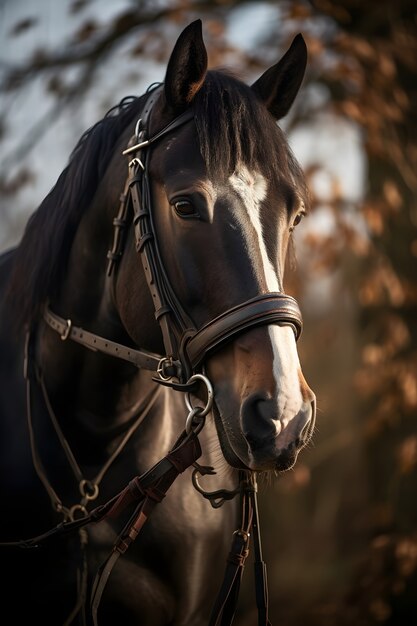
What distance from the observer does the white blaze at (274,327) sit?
1689 millimetres

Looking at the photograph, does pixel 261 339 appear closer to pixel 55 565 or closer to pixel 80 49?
pixel 55 565

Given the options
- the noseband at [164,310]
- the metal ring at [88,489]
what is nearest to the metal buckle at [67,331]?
the noseband at [164,310]

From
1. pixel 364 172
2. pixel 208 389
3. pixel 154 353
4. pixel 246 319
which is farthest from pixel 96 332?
pixel 364 172

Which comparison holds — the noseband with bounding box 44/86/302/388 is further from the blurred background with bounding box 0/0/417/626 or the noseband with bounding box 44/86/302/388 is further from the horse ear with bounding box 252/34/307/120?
the blurred background with bounding box 0/0/417/626

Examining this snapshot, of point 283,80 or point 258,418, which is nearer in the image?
point 258,418

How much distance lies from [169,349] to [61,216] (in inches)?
28.9

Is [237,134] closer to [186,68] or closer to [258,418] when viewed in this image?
[186,68]

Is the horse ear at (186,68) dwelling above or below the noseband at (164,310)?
above

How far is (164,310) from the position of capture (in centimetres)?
195

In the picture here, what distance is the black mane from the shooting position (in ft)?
6.50

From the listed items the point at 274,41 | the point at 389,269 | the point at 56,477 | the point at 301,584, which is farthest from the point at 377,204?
the point at 301,584

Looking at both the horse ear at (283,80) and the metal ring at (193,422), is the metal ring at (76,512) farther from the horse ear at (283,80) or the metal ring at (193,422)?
the horse ear at (283,80)

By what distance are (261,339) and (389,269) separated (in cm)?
405

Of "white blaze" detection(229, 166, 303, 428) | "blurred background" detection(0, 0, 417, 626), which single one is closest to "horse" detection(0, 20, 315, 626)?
"white blaze" detection(229, 166, 303, 428)
